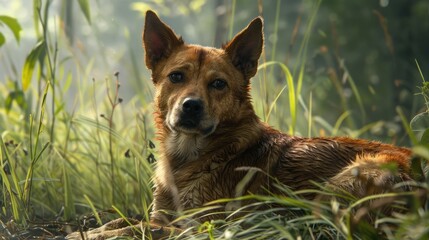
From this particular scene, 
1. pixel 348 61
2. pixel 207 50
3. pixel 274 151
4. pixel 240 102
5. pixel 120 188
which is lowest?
pixel 348 61

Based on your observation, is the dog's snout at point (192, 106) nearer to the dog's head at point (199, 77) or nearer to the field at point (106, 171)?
the dog's head at point (199, 77)

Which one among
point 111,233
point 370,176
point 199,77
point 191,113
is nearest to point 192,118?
Answer: point 191,113

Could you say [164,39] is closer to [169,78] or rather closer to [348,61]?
[169,78]

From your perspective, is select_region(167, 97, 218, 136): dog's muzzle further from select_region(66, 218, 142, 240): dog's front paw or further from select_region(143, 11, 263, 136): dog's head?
select_region(66, 218, 142, 240): dog's front paw

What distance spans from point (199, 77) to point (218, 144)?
0.52m

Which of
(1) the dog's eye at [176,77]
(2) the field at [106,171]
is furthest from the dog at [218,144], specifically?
(2) the field at [106,171]

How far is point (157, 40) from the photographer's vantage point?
16.7 ft

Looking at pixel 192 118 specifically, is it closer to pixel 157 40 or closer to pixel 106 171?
pixel 157 40

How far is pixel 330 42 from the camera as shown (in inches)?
511

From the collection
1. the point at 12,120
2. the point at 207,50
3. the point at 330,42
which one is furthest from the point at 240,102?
the point at 330,42

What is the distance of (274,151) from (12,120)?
3.37 m

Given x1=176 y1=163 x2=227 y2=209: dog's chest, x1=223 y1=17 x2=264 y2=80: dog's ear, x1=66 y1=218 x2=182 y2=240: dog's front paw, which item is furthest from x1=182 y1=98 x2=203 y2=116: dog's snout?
x1=66 y1=218 x2=182 y2=240: dog's front paw

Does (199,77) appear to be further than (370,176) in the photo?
Yes

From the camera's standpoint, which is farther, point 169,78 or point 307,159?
point 169,78
